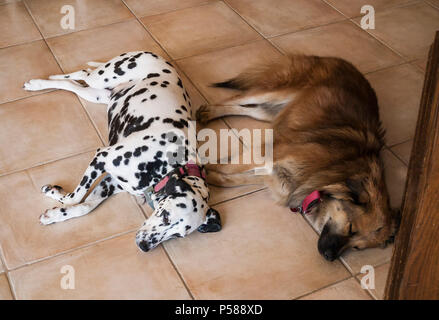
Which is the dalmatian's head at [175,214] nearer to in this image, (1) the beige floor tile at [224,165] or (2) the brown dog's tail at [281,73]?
(1) the beige floor tile at [224,165]

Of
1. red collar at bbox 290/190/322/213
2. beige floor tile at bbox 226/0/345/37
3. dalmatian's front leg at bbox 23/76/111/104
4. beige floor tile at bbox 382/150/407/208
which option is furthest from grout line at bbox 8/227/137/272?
beige floor tile at bbox 226/0/345/37

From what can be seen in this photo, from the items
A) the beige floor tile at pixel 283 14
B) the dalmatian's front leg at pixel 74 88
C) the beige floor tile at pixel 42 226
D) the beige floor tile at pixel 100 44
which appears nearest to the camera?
the beige floor tile at pixel 42 226

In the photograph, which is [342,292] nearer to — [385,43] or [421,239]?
[421,239]

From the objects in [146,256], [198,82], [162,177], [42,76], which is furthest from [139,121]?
[42,76]

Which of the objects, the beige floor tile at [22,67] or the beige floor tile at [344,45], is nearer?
the beige floor tile at [22,67]

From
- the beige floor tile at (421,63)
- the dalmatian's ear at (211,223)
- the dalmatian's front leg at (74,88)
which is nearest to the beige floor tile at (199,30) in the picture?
the dalmatian's front leg at (74,88)

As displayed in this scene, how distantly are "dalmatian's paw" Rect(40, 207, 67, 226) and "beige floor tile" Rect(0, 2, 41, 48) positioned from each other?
173cm

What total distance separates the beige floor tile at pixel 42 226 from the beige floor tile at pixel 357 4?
258cm

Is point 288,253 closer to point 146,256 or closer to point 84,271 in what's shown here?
point 146,256

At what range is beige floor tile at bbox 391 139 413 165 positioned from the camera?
3.02m

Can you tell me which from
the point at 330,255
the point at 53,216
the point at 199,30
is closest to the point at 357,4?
the point at 199,30

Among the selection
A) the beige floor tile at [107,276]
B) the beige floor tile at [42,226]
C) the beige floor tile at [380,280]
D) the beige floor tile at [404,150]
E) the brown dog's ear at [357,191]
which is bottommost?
the beige floor tile at [380,280]

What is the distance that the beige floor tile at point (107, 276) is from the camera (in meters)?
2.25

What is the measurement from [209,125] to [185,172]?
2.46ft
